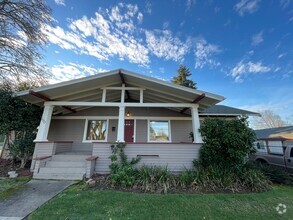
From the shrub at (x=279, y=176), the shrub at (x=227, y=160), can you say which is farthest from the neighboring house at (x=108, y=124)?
the shrub at (x=279, y=176)

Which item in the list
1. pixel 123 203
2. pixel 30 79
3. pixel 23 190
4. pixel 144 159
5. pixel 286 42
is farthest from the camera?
pixel 286 42

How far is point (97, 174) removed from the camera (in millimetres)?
5965

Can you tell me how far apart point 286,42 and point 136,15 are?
1142cm

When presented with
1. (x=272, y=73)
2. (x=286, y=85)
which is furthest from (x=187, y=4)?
(x=286, y=85)

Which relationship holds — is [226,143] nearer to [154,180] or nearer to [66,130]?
[154,180]

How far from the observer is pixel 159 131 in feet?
31.1

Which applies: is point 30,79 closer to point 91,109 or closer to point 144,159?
point 91,109

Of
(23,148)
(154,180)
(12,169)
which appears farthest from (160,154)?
(12,169)

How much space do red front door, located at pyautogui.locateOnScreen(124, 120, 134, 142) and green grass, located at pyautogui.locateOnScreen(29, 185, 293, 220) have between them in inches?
190

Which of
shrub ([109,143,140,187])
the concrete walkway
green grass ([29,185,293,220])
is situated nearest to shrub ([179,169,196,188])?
green grass ([29,185,293,220])

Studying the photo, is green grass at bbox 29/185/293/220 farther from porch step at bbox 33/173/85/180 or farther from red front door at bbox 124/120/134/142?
red front door at bbox 124/120/134/142

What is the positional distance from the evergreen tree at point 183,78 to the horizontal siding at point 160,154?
12.6 metres

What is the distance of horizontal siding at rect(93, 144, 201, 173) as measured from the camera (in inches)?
242

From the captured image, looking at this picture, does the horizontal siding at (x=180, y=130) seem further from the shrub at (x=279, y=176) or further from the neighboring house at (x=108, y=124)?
the shrub at (x=279, y=176)
